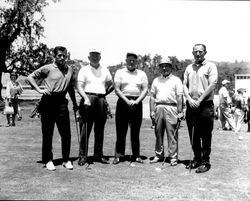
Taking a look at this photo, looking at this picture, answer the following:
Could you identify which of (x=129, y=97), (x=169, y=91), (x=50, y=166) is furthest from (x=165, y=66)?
(x=50, y=166)

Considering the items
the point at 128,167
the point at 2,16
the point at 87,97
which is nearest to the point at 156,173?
the point at 128,167

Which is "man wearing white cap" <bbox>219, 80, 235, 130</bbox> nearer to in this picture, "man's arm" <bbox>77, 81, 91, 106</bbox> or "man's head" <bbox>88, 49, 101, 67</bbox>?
"man's head" <bbox>88, 49, 101, 67</bbox>

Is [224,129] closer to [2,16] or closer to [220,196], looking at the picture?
[220,196]

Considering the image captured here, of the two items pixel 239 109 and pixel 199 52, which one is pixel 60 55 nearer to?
pixel 199 52

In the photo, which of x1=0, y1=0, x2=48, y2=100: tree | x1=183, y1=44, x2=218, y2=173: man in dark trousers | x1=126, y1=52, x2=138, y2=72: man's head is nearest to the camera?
x1=183, y1=44, x2=218, y2=173: man in dark trousers

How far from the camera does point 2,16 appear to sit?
33.1 m

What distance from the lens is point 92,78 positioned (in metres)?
7.29

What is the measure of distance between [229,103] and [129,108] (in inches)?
324

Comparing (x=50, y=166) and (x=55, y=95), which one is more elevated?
(x=55, y=95)

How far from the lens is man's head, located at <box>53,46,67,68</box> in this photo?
269 inches

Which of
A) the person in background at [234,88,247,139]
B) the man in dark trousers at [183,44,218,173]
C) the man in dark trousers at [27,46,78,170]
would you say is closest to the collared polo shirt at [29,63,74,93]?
the man in dark trousers at [27,46,78,170]

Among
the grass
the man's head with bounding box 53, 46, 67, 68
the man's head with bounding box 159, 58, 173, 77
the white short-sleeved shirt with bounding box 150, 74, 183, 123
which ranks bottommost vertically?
the grass

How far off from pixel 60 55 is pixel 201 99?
2593mm

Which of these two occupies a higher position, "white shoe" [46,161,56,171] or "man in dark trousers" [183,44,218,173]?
"man in dark trousers" [183,44,218,173]
